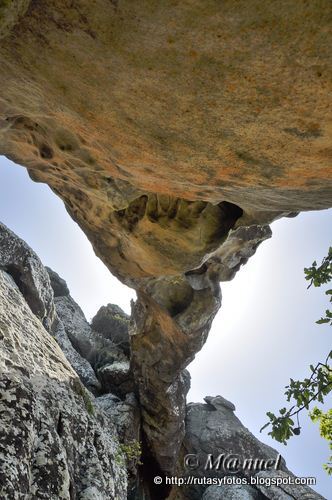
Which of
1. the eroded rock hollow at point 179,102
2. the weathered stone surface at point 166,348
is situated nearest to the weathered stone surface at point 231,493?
the weathered stone surface at point 166,348

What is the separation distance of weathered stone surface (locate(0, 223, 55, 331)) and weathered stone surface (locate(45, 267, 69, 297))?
40.4 ft

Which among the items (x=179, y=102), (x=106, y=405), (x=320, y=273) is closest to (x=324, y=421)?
(x=320, y=273)

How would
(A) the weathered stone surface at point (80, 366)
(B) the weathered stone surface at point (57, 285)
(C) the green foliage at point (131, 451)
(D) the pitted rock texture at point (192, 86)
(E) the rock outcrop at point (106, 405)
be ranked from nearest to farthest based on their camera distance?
(D) the pitted rock texture at point (192, 86) → (E) the rock outcrop at point (106, 405) → (C) the green foliage at point (131, 451) → (A) the weathered stone surface at point (80, 366) → (B) the weathered stone surface at point (57, 285)

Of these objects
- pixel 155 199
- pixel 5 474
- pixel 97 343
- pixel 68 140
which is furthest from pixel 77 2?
pixel 97 343

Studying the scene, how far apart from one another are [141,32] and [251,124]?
1676 millimetres

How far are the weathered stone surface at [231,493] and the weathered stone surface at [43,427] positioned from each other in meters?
14.9

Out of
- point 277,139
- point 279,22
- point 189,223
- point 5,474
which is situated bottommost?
point 5,474

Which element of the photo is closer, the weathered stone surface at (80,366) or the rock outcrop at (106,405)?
the rock outcrop at (106,405)

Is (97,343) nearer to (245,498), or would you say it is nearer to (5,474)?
(245,498)

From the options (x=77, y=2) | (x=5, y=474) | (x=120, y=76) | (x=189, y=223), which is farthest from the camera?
(x=189, y=223)

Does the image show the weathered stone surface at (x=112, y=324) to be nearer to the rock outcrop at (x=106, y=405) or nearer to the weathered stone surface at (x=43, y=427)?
the rock outcrop at (x=106, y=405)

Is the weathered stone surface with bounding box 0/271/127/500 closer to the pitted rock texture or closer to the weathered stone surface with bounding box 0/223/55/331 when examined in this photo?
the pitted rock texture

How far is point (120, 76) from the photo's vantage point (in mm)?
4391

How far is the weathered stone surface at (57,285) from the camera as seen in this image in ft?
98.1
